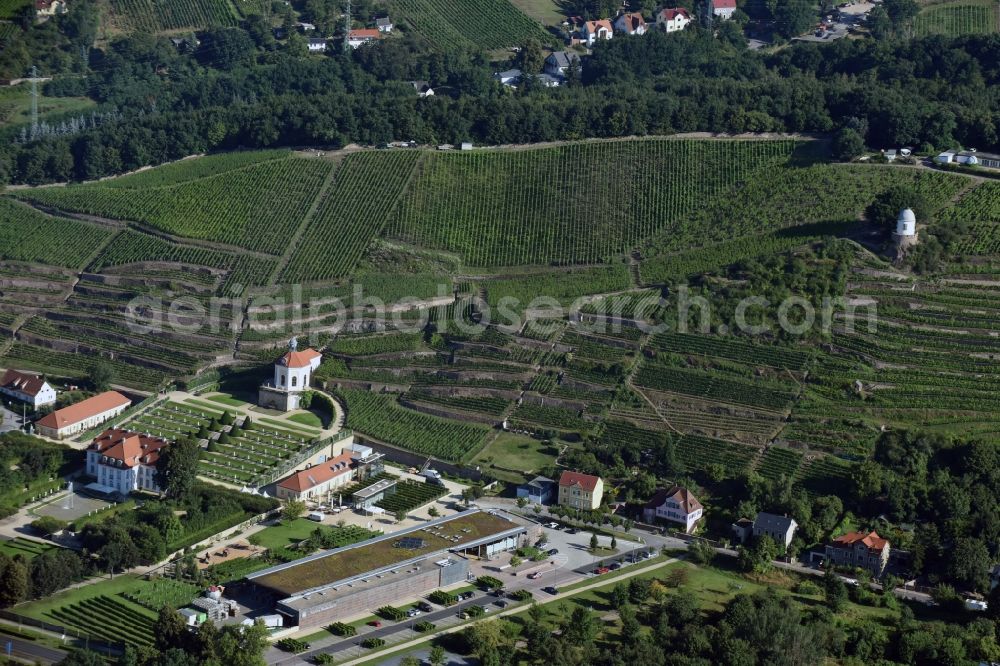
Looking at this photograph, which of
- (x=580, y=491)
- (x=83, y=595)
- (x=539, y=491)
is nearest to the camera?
(x=83, y=595)

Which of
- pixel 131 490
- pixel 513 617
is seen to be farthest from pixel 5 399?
pixel 513 617

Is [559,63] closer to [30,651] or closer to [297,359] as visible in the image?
[297,359]

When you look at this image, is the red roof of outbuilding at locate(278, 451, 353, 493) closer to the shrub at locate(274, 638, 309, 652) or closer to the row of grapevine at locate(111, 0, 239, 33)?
the shrub at locate(274, 638, 309, 652)

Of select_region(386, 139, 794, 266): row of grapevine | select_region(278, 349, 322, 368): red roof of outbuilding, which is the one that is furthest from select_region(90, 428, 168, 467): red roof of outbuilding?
select_region(386, 139, 794, 266): row of grapevine

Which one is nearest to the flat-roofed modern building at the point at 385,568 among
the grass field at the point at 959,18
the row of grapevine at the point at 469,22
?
the row of grapevine at the point at 469,22

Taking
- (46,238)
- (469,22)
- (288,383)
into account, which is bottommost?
(288,383)

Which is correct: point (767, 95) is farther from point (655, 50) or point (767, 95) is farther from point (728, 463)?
point (728, 463)

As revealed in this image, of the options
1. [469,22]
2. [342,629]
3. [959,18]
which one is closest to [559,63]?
[469,22]

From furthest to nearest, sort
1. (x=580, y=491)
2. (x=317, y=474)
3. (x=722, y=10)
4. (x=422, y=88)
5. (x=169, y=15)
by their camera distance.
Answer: (x=169, y=15) < (x=722, y=10) < (x=422, y=88) < (x=317, y=474) < (x=580, y=491)
